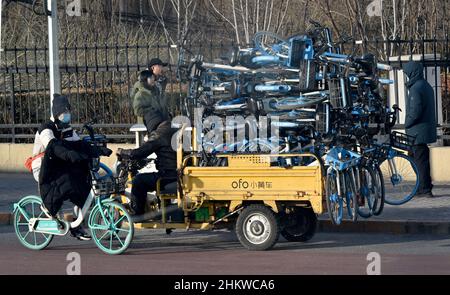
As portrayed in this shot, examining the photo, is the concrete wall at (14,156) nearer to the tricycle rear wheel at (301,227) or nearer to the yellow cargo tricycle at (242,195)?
the yellow cargo tricycle at (242,195)

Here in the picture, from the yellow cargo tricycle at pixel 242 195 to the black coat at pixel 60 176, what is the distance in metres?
0.80

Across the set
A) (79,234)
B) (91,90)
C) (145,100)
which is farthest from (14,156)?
(79,234)

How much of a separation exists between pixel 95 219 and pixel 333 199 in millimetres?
2653

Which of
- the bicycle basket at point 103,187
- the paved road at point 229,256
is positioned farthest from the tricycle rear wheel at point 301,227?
the bicycle basket at point 103,187

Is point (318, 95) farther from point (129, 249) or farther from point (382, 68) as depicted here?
point (129, 249)

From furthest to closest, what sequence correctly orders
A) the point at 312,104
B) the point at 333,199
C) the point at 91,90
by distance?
the point at 91,90, the point at 312,104, the point at 333,199

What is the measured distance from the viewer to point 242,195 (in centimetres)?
1230

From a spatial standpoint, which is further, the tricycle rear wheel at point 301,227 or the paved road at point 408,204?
the paved road at point 408,204

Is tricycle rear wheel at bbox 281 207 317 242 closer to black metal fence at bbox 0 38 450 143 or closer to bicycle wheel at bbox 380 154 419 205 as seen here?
bicycle wheel at bbox 380 154 419 205

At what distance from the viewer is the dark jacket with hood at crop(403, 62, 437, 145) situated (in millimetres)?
15594

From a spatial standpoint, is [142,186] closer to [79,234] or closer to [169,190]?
[169,190]

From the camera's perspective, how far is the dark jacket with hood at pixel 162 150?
498 inches

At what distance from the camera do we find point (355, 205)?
40.9 feet
